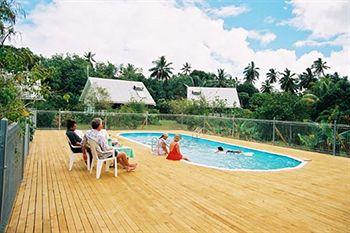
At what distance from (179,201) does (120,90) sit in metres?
29.5

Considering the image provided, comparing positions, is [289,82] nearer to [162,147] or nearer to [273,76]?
[273,76]

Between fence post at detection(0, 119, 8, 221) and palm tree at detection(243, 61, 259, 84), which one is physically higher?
palm tree at detection(243, 61, 259, 84)

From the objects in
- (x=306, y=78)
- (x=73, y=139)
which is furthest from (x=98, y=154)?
(x=306, y=78)

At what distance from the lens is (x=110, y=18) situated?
20.2 m

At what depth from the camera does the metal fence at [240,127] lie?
12.0 meters

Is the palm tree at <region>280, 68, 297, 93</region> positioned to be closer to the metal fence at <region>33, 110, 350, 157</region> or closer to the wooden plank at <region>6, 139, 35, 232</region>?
the metal fence at <region>33, 110, 350, 157</region>

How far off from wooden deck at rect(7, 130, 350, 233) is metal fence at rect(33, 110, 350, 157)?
4559 millimetres

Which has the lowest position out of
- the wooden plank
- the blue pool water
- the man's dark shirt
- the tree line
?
the blue pool water

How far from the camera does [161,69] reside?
49.5 meters

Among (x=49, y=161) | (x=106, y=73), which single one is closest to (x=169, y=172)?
(x=49, y=161)

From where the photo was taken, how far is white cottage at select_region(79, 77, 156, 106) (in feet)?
104

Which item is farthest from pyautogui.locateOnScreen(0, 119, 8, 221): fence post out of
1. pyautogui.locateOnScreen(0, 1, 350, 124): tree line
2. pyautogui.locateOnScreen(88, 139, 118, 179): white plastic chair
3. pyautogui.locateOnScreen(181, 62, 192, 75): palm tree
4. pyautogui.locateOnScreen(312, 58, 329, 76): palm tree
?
pyautogui.locateOnScreen(181, 62, 192, 75): palm tree

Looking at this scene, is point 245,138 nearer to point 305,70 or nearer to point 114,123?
point 114,123

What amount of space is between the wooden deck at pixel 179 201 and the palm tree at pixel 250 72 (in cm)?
5284
